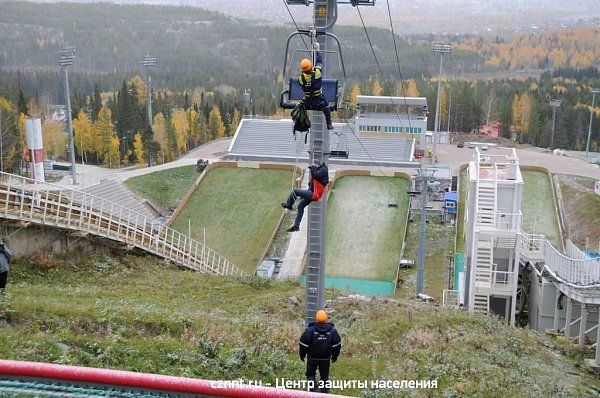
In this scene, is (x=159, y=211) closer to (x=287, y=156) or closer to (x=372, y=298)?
(x=287, y=156)

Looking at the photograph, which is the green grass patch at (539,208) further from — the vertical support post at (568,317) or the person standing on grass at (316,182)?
the person standing on grass at (316,182)

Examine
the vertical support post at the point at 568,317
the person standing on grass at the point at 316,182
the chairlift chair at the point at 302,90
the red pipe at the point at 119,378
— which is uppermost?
the chairlift chair at the point at 302,90

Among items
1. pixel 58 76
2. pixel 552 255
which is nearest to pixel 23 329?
Answer: pixel 552 255

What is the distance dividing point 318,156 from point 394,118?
162 ft

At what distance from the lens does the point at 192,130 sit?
78000mm

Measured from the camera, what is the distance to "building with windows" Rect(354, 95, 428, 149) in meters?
57.4

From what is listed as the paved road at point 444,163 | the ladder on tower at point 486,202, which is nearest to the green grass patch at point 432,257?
the ladder on tower at point 486,202

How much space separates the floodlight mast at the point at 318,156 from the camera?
10555 millimetres

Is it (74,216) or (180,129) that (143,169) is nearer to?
(180,129)

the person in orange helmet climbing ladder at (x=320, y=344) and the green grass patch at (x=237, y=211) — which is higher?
the person in orange helmet climbing ladder at (x=320, y=344)

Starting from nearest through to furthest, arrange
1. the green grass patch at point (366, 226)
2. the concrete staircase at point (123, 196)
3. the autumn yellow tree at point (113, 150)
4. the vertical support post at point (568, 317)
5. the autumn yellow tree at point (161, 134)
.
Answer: the vertical support post at point (568, 317) < the green grass patch at point (366, 226) < the concrete staircase at point (123, 196) < the autumn yellow tree at point (113, 150) < the autumn yellow tree at point (161, 134)

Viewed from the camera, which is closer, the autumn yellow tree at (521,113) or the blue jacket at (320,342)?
the blue jacket at (320,342)

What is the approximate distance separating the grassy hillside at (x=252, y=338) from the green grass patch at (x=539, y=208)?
869 inches

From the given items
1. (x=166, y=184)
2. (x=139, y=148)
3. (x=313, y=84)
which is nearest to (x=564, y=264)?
(x=313, y=84)
